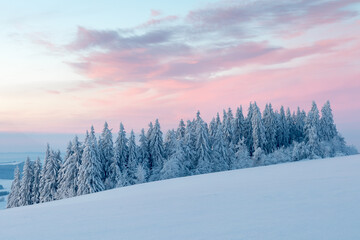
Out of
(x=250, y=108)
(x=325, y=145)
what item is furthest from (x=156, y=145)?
(x=325, y=145)

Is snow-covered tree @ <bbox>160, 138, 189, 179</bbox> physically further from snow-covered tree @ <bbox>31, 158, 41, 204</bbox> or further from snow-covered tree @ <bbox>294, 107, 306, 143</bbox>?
snow-covered tree @ <bbox>294, 107, 306, 143</bbox>

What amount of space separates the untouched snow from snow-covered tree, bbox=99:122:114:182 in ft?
154

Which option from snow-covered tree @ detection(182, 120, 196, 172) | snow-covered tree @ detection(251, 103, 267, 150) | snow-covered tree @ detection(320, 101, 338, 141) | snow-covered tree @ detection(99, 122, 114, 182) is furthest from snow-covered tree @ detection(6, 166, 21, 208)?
snow-covered tree @ detection(320, 101, 338, 141)

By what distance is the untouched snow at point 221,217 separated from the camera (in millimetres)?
7734

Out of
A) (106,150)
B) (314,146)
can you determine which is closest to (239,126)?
(314,146)

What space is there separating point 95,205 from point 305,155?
5802cm

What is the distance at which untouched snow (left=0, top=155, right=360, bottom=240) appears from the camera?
773 centimetres

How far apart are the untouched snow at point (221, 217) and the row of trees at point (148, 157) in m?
39.6

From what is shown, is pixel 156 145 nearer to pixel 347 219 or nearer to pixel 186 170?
pixel 186 170

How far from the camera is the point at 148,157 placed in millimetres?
64812

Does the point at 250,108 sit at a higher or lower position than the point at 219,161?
higher

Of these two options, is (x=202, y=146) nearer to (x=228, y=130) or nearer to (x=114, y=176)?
(x=228, y=130)

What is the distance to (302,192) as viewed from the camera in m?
12.0

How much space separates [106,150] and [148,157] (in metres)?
9.53
